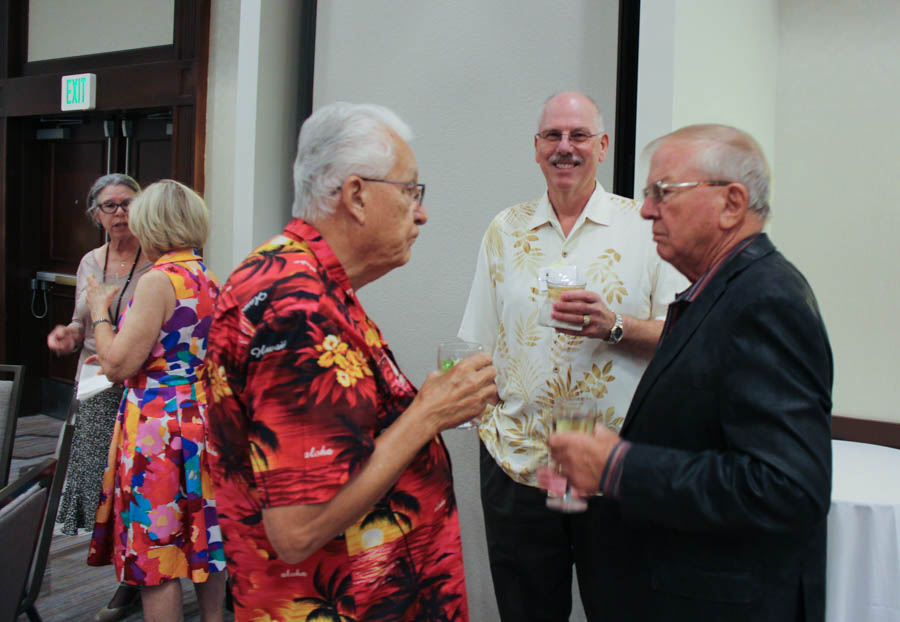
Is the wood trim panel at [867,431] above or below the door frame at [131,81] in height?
below

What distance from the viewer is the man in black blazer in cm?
110

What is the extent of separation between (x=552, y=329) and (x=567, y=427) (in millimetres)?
657

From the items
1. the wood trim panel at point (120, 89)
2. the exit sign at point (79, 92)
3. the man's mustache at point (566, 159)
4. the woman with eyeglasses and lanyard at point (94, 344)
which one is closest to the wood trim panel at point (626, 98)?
the man's mustache at point (566, 159)

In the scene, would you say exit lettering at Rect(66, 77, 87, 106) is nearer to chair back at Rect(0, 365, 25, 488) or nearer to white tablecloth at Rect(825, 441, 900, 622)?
chair back at Rect(0, 365, 25, 488)

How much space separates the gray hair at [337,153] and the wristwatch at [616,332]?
0.79m

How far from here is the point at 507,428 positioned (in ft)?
6.40

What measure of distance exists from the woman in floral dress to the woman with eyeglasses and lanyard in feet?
1.41

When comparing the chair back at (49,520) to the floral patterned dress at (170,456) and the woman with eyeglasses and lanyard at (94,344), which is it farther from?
the woman with eyeglasses and lanyard at (94,344)

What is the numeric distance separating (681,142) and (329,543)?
919 millimetres

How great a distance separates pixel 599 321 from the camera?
5.66 feet

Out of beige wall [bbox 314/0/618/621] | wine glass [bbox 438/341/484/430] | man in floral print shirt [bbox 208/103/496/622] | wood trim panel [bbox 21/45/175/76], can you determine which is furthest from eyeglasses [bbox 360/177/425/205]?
wood trim panel [bbox 21/45/175/76]

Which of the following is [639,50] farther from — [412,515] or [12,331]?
[12,331]

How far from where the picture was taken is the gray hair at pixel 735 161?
124 cm

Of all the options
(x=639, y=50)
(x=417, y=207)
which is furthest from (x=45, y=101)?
(x=417, y=207)
